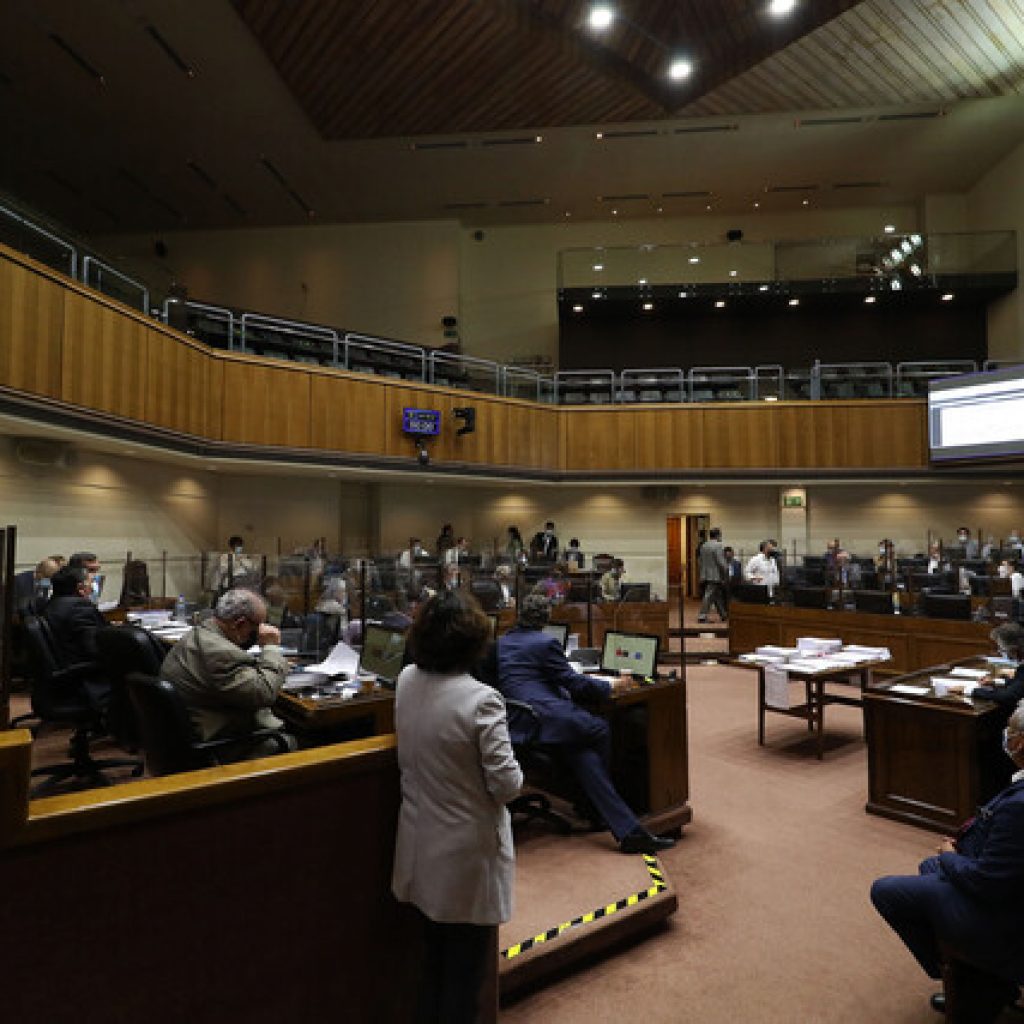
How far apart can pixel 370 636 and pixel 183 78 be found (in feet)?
36.4

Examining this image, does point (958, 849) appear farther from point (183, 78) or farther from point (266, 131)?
point (266, 131)

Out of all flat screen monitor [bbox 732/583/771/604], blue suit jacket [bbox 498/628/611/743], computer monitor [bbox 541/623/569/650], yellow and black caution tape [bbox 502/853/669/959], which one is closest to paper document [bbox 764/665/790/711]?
computer monitor [bbox 541/623/569/650]

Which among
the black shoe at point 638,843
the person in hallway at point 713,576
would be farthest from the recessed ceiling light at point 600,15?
the black shoe at point 638,843

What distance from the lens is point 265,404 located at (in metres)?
10.3

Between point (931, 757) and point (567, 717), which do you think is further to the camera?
point (931, 757)

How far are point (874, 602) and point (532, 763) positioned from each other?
603 cm

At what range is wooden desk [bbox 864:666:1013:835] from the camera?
3803 millimetres

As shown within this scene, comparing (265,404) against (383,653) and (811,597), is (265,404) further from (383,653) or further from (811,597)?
(811,597)

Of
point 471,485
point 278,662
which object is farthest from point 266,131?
point 278,662

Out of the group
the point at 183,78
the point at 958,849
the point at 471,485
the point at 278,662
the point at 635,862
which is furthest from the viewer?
the point at 471,485

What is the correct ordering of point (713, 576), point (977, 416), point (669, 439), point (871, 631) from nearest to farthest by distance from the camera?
point (871, 631), point (713, 576), point (977, 416), point (669, 439)

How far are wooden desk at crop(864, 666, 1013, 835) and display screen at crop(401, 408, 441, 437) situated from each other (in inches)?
342

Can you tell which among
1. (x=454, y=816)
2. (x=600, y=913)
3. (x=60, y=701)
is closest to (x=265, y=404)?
(x=60, y=701)

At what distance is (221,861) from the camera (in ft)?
5.38
